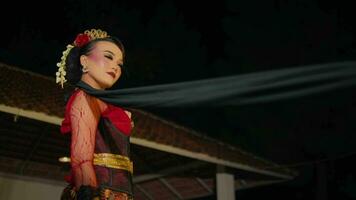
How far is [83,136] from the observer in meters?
2.51

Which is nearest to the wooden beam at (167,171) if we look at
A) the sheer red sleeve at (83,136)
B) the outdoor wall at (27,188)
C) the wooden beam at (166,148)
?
the wooden beam at (166,148)

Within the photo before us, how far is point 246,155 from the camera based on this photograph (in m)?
7.63

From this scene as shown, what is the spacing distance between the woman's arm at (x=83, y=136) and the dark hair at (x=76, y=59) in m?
0.25

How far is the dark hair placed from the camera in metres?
2.91

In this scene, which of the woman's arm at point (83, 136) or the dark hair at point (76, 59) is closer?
the woman's arm at point (83, 136)

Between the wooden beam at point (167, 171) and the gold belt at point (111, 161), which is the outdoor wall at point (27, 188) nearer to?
the wooden beam at point (167, 171)

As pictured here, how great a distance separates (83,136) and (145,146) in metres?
3.15

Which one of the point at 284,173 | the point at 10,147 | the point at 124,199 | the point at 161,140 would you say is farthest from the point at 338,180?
the point at 124,199

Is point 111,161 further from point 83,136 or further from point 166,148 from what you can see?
point 166,148

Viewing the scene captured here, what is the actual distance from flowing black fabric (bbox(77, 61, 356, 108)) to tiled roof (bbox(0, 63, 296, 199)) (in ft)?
9.81

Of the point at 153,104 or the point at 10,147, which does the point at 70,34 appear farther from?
the point at 153,104

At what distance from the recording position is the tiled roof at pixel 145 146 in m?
5.41

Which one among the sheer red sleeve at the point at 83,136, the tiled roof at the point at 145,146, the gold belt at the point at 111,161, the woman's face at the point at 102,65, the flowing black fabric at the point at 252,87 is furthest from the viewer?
the tiled roof at the point at 145,146

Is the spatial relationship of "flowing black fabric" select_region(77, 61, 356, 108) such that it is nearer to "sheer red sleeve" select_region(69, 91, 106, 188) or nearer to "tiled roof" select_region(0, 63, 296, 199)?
"sheer red sleeve" select_region(69, 91, 106, 188)
